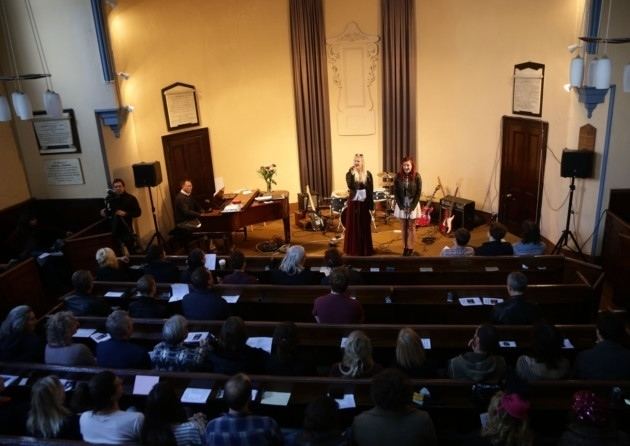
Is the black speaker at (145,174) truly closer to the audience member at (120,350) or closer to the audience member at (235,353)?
the audience member at (120,350)

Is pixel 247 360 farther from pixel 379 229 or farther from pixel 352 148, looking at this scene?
pixel 352 148

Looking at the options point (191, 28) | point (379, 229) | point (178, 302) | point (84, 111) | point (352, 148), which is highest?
point (191, 28)

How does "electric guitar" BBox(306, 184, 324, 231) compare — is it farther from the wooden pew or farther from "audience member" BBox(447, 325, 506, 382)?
"audience member" BBox(447, 325, 506, 382)

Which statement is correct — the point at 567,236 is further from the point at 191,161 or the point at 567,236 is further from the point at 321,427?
the point at 191,161

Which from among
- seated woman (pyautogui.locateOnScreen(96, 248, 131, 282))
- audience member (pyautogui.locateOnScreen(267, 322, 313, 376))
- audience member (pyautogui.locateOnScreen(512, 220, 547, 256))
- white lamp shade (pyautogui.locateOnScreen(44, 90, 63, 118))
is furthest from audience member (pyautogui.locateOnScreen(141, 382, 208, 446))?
audience member (pyautogui.locateOnScreen(512, 220, 547, 256))

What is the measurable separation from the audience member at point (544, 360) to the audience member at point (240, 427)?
61.2 inches

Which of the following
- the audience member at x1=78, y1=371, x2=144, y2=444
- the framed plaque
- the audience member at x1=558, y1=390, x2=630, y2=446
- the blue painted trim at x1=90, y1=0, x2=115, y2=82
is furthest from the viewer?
the framed plaque

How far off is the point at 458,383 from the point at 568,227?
4410mm

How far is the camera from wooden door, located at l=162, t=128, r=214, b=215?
8.16 meters

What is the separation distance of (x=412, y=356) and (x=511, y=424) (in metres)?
0.76

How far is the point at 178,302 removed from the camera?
4547mm

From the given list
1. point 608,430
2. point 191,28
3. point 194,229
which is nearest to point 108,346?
point 608,430

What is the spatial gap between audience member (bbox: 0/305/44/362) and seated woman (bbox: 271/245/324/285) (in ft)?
6.44

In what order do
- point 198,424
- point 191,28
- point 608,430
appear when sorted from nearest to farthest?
point 608,430
point 198,424
point 191,28
